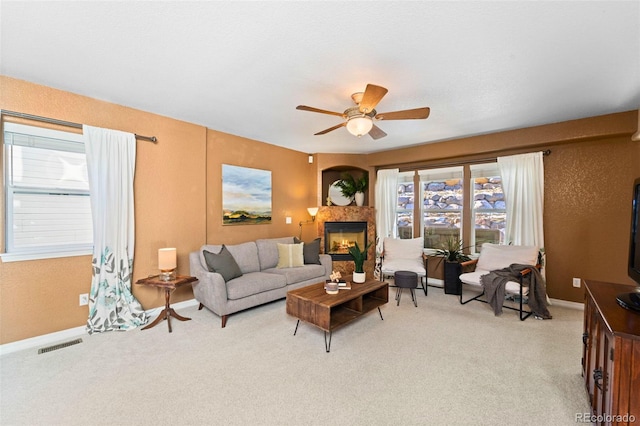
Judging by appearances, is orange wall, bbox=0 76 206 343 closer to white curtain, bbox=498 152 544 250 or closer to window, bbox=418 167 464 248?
window, bbox=418 167 464 248

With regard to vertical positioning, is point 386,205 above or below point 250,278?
above

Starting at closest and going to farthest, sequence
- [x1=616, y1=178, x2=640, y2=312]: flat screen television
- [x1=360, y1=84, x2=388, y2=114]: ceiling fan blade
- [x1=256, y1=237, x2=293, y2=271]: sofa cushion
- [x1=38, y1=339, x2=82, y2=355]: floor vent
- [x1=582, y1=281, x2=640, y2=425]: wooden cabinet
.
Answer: [x1=582, y1=281, x2=640, y2=425]: wooden cabinet
[x1=616, y1=178, x2=640, y2=312]: flat screen television
[x1=360, y1=84, x2=388, y2=114]: ceiling fan blade
[x1=38, y1=339, x2=82, y2=355]: floor vent
[x1=256, y1=237, x2=293, y2=271]: sofa cushion

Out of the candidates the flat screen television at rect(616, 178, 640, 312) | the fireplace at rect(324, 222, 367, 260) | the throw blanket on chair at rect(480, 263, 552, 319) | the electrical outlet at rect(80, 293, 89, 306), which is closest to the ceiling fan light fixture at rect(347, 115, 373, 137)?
the flat screen television at rect(616, 178, 640, 312)

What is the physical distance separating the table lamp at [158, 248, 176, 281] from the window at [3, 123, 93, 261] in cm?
71

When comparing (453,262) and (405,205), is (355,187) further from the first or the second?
(453,262)

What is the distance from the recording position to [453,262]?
172 inches

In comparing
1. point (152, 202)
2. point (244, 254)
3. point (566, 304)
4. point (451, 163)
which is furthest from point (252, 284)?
point (566, 304)

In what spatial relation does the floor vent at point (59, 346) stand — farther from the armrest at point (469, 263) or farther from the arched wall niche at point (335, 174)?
the armrest at point (469, 263)

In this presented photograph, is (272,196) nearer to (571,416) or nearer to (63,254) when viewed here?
(63,254)

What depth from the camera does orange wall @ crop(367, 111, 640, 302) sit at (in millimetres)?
3365

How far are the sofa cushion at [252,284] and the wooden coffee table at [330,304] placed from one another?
0.65 metres

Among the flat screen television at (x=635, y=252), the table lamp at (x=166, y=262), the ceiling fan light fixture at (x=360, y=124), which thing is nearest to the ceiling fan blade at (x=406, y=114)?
the ceiling fan light fixture at (x=360, y=124)

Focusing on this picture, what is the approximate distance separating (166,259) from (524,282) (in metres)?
4.33

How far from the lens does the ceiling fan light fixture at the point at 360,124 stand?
100 inches
